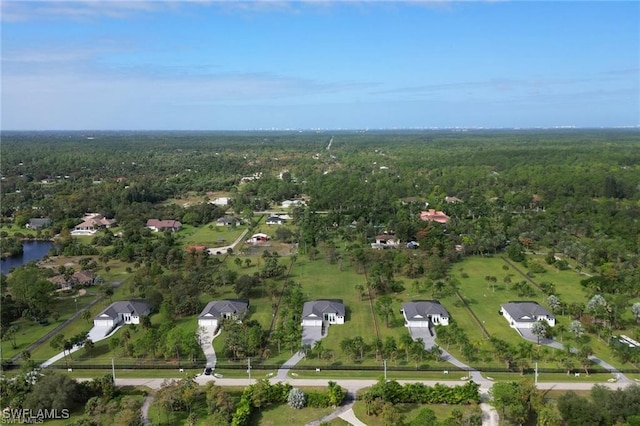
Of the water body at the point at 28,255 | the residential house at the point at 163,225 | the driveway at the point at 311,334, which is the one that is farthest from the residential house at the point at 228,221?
the driveway at the point at 311,334

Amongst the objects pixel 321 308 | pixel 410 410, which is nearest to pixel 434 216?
pixel 321 308

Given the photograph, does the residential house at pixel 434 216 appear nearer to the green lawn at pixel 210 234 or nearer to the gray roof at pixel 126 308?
the green lawn at pixel 210 234

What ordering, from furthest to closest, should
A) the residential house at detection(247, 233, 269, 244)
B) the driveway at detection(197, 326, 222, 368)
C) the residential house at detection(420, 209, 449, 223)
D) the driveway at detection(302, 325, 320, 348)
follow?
1. the residential house at detection(420, 209, 449, 223)
2. the residential house at detection(247, 233, 269, 244)
3. the driveway at detection(302, 325, 320, 348)
4. the driveway at detection(197, 326, 222, 368)

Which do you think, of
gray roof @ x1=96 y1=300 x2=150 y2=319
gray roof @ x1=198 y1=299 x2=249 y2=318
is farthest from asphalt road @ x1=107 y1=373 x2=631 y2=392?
gray roof @ x1=96 y1=300 x2=150 y2=319

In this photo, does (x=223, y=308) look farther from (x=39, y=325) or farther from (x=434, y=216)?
(x=434, y=216)

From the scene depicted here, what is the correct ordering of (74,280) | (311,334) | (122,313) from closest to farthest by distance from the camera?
(311,334) < (122,313) < (74,280)

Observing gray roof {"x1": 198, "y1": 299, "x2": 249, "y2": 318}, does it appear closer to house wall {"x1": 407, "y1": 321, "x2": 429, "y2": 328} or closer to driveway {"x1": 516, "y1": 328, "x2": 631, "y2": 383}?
house wall {"x1": 407, "y1": 321, "x2": 429, "y2": 328}
